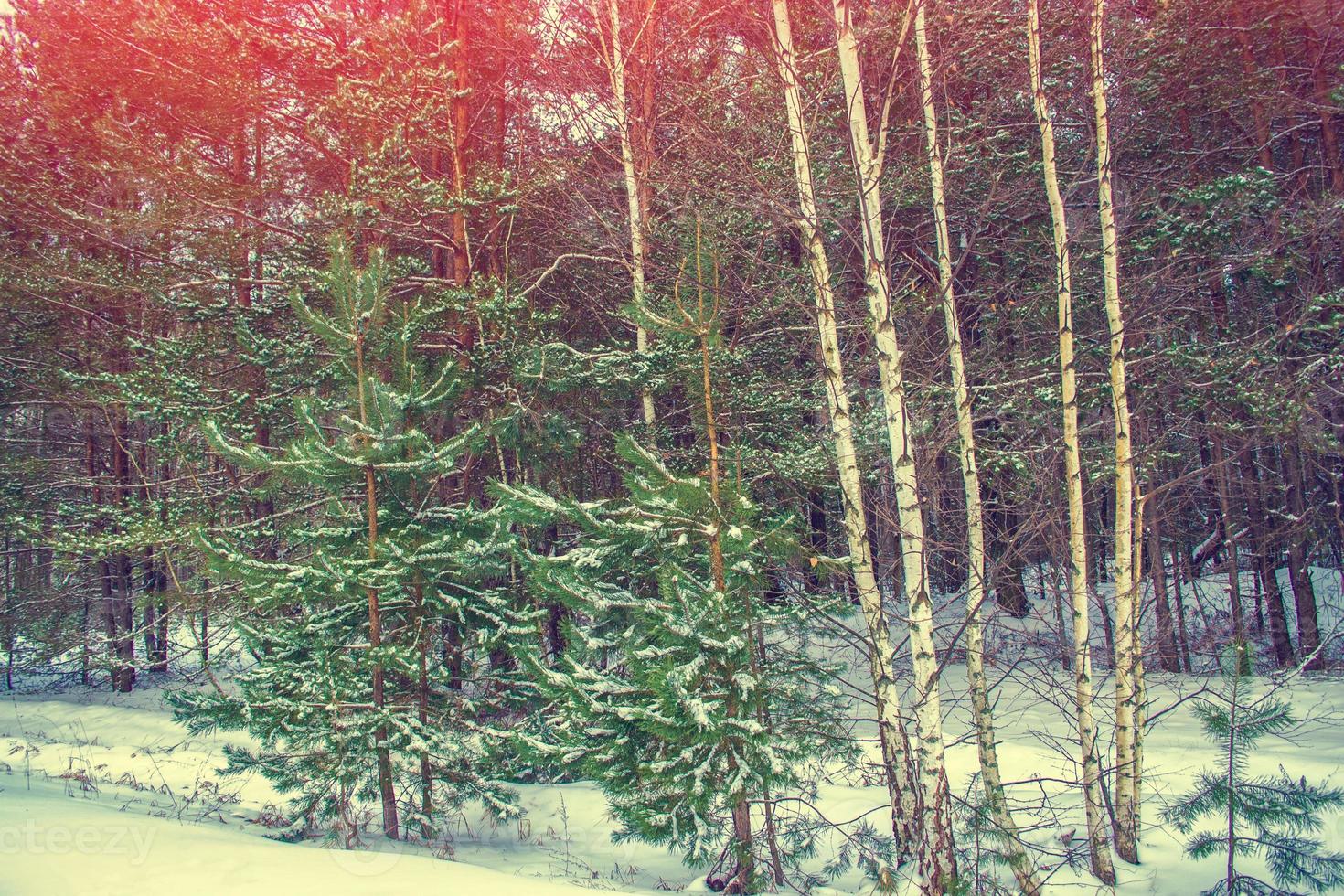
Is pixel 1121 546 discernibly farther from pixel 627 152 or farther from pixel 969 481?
pixel 627 152

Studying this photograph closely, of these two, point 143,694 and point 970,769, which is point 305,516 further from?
point 970,769

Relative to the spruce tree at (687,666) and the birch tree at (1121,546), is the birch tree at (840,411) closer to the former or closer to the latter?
the spruce tree at (687,666)

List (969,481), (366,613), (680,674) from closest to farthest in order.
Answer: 1. (680,674)
2. (969,481)
3. (366,613)

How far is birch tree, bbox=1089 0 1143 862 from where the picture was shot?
242 inches

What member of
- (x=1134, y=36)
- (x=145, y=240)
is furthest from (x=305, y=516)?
(x=1134, y=36)

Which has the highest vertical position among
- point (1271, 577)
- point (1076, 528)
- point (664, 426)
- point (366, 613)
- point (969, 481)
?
point (664, 426)

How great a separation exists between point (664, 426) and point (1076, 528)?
4.85 meters

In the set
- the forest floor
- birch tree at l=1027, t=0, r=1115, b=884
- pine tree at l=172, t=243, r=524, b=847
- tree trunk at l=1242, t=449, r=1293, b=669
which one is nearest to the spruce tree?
the forest floor

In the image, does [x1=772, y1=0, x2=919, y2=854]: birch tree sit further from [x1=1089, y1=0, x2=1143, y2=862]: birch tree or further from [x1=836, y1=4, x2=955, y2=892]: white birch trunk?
[x1=1089, y1=0, x2=1143, y2=862]: birch tree

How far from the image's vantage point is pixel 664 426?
966 centimetres

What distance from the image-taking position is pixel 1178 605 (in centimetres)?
1126

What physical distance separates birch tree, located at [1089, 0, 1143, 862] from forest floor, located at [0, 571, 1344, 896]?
0.90ft

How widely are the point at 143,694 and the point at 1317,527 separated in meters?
20.9

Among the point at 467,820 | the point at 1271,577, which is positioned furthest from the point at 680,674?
the point at 1271,577
